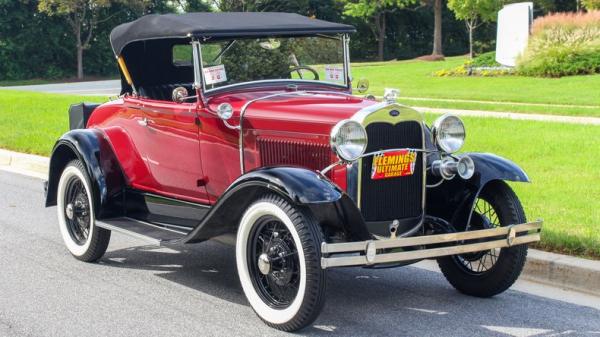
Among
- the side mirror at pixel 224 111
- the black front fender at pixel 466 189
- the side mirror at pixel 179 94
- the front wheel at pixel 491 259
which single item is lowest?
the front wheel at pixel 491 259

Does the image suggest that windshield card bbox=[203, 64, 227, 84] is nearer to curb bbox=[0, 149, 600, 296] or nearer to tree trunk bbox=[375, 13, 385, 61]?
curb bbox=[0, 149, 600, 296]

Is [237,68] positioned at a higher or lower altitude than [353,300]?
higher

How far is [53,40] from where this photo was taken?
4269 centimetres

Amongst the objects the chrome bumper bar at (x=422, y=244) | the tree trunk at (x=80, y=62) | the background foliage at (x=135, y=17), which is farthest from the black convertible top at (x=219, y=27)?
the tree trunk at (x=80, y=62)

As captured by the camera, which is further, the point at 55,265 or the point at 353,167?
the point at 55,265

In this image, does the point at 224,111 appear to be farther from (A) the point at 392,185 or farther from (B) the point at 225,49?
(A) the point at 392,185

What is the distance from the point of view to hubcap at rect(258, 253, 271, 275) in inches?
195

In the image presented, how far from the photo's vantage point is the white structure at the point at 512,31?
27.1m

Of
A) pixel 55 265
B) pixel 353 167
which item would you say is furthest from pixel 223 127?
pixel 55 265

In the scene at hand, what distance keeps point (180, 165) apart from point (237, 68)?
82cm

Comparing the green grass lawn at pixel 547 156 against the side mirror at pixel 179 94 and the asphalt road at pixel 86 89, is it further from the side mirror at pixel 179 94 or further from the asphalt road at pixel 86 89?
the asphalt road at pixel 86 89

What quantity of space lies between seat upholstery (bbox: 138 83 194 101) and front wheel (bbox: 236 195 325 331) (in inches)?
77.8

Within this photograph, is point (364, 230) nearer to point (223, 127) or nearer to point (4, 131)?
point (223, 127)

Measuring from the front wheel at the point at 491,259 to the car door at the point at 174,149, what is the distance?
1.82 m
